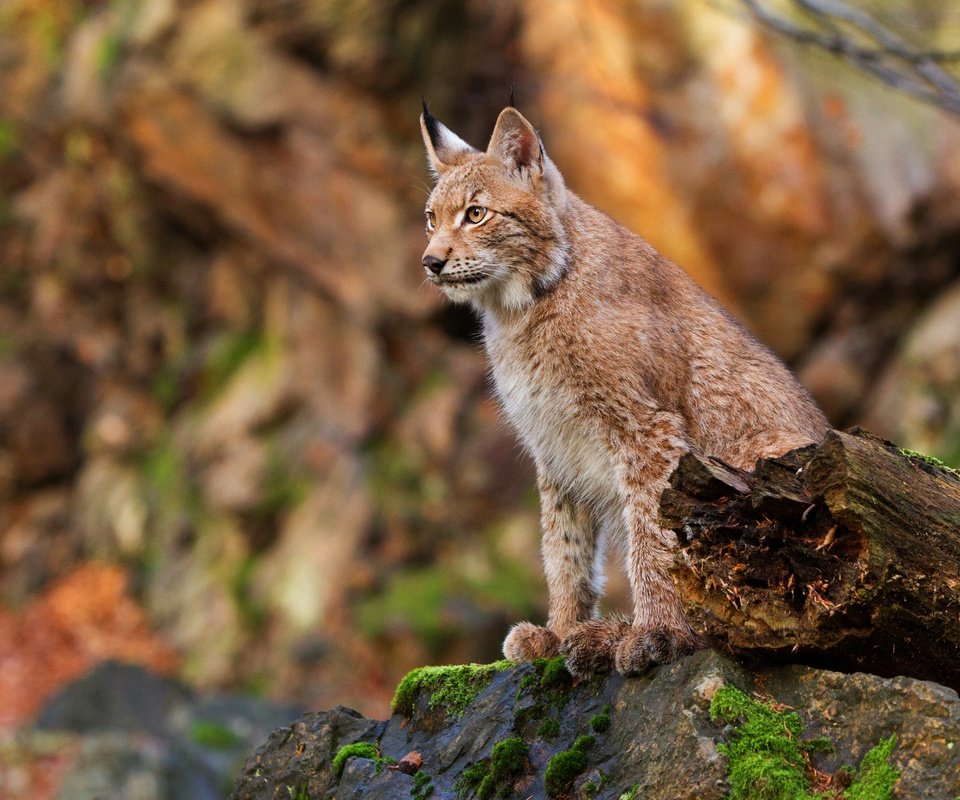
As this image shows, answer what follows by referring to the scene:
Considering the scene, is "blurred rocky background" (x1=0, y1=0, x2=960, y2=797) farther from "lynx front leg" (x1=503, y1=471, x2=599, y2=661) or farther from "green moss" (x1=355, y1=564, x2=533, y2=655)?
"lynx front leg" (x1=503, y1=471, x2=599, y2=661)

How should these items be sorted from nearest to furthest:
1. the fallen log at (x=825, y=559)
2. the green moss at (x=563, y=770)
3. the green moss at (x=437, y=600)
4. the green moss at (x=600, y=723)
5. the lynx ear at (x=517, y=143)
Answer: the fallen log at (x=825, y=559) < the green moss at (x=563, y=770) < the green moss at (x=600, y=723) < the lynx ear at (x=517, y=143) < the green moss at (x=437, y=600)

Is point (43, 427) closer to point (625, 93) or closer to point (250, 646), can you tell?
point (250, 646)

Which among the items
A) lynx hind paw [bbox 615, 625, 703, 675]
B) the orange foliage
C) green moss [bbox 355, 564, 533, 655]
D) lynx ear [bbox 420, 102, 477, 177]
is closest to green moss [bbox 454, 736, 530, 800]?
lynx hind paw [bbox 615, 625, 703, 675]

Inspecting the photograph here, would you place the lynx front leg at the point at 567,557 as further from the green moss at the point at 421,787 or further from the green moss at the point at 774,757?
the green moss at the point at 774,757

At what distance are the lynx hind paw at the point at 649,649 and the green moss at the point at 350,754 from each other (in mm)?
1164

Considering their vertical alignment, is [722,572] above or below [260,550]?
below

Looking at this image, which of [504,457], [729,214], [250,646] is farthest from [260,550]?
[729,214]

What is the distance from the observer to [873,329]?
14.2m

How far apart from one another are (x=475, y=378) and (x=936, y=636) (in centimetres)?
1196

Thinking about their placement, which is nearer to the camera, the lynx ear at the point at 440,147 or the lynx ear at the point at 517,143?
the lynx ear at the point at 517,143

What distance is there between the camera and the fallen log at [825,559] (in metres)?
3.97

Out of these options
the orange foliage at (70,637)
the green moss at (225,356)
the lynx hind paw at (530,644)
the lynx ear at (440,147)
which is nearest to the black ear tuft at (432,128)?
the lynx ear at (440,147)

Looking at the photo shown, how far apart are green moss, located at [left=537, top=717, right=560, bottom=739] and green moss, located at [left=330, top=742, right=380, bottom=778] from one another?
0.81 m

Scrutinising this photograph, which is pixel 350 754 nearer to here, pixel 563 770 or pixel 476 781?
pixel 476 781
